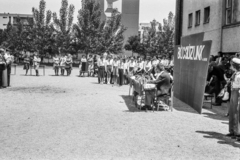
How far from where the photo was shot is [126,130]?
8375 mm

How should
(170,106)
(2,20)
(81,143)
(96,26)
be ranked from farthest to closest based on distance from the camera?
(2,20)
(96,26)
(170,106)
(81,143)

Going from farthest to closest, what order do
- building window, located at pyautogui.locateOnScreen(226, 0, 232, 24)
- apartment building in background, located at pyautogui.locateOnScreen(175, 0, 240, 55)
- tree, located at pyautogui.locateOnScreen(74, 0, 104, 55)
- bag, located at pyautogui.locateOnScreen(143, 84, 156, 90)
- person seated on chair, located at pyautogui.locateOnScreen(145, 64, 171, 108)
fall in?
tree, located at pyautogui.locateOnScreen(74, 0, 104, 55) → building window, located at pyautogui.locateOnScreen(226, 0, 232, 24) → apartment building in background, located at pyautogui.locateOnScreen(175, 0, 240, 55) → person seated on chair, located at pyautogui.locateOnScreen(145, 64, 171, 108) → bag, located at pyautogui.locateOnScreen(143, 84, 156, 90)

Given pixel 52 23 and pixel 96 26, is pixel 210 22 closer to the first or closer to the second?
pixel 96 26

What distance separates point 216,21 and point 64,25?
35001 mm

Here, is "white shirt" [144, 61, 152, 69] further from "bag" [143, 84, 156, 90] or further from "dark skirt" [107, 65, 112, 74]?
"bag" [143, 84, 156, 90]

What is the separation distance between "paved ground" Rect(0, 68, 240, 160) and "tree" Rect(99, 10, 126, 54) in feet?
142

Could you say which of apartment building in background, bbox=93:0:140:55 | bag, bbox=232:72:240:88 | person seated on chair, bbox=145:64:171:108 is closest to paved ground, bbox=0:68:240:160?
person seated on chair, bbox=145:64:171:108

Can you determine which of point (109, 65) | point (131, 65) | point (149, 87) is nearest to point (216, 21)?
point (131, 65)

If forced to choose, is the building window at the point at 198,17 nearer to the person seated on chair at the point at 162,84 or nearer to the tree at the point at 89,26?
the person seated on chair at the point at 162,84

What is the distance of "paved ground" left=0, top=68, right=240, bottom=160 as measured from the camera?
624 centimetres

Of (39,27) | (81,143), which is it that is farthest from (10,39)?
(81,143)

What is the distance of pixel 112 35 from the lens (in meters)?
57.6

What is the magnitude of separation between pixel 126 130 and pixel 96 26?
4733 cm

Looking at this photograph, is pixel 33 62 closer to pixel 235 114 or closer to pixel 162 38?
pixel 235 114
